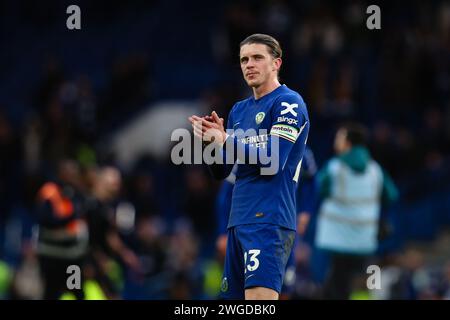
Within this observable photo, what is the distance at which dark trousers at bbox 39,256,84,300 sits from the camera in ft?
38.4

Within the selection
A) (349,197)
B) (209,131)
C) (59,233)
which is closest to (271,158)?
(209,131)

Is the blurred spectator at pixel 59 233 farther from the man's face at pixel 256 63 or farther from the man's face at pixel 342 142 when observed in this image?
the man's face at pixel 256 63

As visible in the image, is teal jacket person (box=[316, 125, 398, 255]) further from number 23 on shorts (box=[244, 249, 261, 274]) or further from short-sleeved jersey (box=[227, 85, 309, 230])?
number 23 on shorts (box=[244, 249, 261, 274])

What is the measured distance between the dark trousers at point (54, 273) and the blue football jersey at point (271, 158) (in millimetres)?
5016

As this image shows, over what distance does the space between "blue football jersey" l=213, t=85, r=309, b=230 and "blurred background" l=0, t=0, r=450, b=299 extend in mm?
5957

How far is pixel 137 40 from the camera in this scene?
71.2 feet

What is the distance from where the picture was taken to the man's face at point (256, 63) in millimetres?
7129

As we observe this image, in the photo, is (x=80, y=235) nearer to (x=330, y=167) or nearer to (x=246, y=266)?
(x=330, y=167)

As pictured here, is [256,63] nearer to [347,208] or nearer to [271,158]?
[271,158]

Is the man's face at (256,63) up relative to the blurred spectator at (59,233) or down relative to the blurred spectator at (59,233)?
up

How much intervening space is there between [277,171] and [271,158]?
0.39 feet

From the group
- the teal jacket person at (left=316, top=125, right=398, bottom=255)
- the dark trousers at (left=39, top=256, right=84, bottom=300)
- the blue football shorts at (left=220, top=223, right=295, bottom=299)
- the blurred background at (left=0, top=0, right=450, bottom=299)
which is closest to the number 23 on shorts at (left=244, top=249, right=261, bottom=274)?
the blue football shorts at (left=220, top=223, right=295, bottom=299)

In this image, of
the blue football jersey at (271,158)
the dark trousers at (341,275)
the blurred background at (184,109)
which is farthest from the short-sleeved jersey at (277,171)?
the blurred background at (184,109)

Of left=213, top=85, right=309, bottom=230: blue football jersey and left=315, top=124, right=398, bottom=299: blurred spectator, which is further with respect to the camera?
left=315, top=124, right=398, bottom=299: blurred spectator
